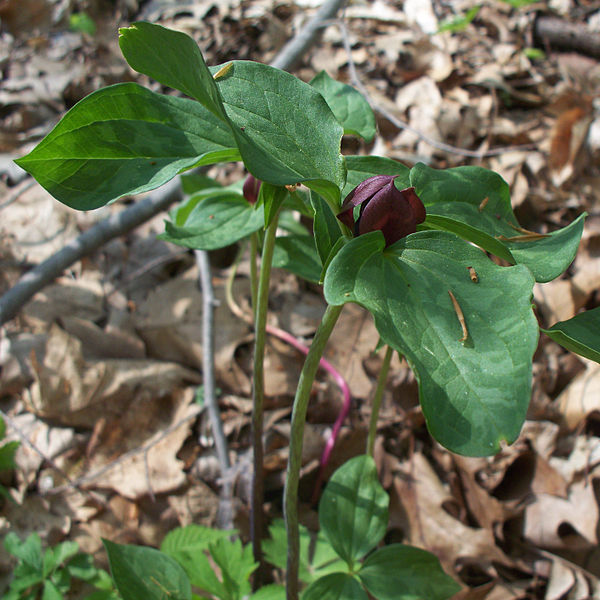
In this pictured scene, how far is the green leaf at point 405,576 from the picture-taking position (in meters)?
1.04

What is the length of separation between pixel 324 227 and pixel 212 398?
1087mm

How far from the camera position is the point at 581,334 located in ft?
2.14

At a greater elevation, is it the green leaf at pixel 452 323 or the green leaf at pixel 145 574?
the green leaf at pixel 452 323

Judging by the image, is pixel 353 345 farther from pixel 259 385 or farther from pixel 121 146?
pixel 121 146

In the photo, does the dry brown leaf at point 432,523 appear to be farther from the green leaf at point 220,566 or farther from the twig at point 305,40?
the twig at point 305,40

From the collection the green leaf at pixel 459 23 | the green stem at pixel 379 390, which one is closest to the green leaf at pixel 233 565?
the green stem at pixel 379 390

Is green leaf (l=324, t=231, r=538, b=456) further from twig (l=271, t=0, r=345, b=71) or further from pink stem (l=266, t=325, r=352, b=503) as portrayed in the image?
twig (l=271, t=0, r=345, b=71)

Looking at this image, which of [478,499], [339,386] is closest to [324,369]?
[339,386]

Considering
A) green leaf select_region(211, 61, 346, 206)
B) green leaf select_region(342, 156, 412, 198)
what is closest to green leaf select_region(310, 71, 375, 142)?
green leaf select_region(342, 156, 412, 198)

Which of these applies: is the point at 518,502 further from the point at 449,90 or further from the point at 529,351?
the point at 449,90

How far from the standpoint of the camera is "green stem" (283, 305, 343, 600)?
0.72m

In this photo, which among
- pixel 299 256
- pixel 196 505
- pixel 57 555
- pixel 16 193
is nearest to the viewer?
pixel 299 256

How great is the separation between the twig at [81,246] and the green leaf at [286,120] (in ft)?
4.16

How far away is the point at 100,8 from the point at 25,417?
303 cm
